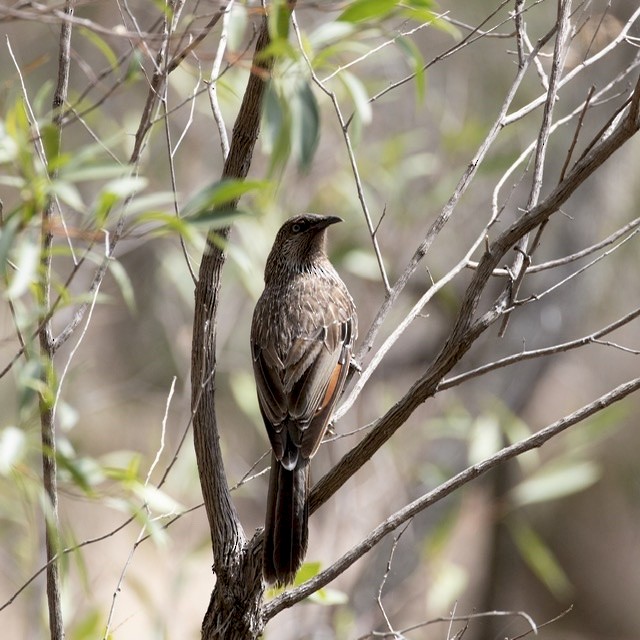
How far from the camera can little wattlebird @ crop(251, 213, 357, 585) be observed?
2.73 metres

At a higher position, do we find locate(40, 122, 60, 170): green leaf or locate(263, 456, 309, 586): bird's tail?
locate(40, 122, 60, 170): green leaf

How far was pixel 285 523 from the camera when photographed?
8.84 ft

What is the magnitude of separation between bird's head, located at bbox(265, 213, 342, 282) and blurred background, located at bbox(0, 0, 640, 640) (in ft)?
1.33

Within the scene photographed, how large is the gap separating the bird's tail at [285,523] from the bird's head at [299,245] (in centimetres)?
133

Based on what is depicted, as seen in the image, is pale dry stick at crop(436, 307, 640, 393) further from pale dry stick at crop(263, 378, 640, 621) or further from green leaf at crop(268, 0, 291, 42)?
green leaf at crop(268, 0, 291, 42)

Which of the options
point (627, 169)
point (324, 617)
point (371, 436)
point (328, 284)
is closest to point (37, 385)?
point (371, 436)

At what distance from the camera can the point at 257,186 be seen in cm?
169

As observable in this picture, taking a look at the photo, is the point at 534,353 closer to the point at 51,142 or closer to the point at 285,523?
the point at 285,523

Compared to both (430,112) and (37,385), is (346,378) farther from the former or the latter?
(430,112)

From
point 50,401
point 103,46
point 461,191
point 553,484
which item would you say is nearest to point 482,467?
point 461,191

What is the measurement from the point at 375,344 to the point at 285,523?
4559 millimetres

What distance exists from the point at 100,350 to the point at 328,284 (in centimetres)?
786

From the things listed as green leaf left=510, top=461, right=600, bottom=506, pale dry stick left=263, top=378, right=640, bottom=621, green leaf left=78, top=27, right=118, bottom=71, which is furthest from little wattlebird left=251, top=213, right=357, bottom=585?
green leaf left=510, top=461, right=600, bottom=506

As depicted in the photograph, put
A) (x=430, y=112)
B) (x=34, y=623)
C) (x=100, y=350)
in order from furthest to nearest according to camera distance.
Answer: (x=100, y=350) → (x=430, y=112) → (x=34, y=623)
